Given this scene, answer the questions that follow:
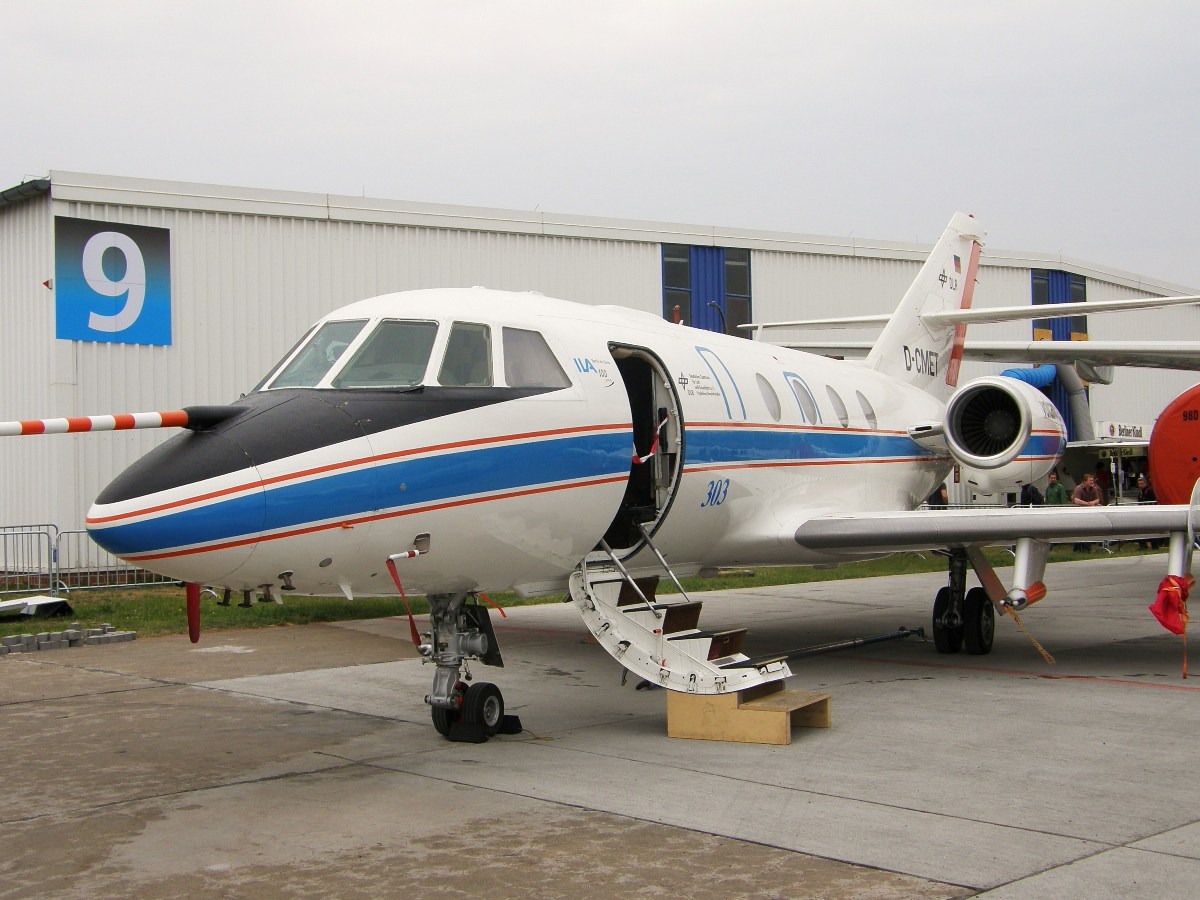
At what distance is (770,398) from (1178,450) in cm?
885

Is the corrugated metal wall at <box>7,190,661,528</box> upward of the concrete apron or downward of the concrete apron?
upward

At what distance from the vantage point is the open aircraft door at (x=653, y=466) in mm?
9430

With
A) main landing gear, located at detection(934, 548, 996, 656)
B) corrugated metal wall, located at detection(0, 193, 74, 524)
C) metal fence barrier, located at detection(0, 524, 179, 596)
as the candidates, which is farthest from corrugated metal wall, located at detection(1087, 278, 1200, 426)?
corrugated metal wall, located at detection(0, 193, 74, 524)

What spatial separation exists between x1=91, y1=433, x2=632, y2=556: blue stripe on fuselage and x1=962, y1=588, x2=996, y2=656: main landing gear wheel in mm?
5729

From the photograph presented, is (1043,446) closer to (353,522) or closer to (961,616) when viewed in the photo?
(961,616)

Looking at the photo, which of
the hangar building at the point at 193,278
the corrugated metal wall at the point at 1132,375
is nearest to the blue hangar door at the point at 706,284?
the hangar building at the point at 193,278

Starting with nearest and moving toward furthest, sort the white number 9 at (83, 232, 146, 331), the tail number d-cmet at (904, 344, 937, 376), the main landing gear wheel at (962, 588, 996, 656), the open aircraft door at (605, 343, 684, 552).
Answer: the open aircraft door at (605, 343, 684, 552) → the main landing gear wheel at (962, 588, 996, 656) → the tail number d-cmet at (904, 344, 937, 376) → the white number 9 at (83, 232, 146, 331)

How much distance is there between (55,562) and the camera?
18859mm

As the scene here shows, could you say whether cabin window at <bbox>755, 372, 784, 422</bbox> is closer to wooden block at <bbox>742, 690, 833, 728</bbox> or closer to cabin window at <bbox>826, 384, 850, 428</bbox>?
cabin window at <bbox>826, 384, 850, 428</bbox>

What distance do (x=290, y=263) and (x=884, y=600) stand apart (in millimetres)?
11701

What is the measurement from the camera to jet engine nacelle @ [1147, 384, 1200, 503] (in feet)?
55.6

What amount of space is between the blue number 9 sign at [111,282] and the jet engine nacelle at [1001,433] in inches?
519

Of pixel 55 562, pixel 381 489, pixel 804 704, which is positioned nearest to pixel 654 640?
pixel 804 704

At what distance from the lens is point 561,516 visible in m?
8.10
